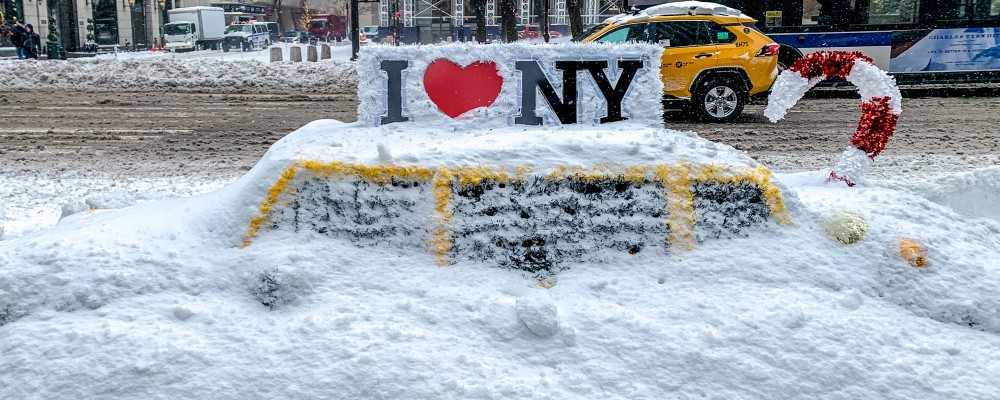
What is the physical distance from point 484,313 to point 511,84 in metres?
1.46

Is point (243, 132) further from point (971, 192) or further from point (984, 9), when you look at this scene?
point (984, 9)

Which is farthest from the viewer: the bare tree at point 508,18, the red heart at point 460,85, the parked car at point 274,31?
the parked car at point 274,31

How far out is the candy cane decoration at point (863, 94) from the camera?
4418 millimetres

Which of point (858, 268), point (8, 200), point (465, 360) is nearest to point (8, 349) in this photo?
point (465, 360)

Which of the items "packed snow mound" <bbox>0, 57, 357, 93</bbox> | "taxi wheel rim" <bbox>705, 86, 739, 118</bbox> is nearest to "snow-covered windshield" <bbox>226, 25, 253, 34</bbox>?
"packed snow mound" <bbox>0, 57, 357, 93</bbox>

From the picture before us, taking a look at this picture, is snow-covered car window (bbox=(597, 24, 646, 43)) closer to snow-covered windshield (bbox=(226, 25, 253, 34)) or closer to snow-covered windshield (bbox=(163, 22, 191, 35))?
snow-covered windshield (bbox=(163, 22, 191, 35))

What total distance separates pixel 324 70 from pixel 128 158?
40.2 ft

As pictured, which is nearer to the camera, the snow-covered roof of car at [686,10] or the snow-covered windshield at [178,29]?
the snow-covered roof of car at [686,10]

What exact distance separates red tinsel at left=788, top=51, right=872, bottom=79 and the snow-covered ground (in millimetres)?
1193

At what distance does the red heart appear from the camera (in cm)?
395

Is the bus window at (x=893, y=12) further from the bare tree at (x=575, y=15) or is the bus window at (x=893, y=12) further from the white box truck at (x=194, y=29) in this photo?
the white box truck at (x=194, y=29)

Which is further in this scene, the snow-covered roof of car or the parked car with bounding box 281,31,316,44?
the parked car with bounding box 281,31,316,44

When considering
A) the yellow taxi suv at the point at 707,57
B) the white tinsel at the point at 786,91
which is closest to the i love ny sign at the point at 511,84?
the white tinsel at the point at 786,91

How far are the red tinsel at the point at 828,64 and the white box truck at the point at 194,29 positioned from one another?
51.1 meters
